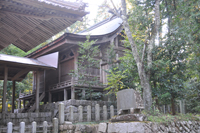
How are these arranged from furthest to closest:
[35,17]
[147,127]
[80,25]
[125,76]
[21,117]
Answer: [80,25], [125,76], [21,117], [147,127], [35,17]

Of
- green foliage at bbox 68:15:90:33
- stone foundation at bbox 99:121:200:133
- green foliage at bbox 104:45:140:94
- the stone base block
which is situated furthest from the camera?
green foliage at bbox 68:15:90:33

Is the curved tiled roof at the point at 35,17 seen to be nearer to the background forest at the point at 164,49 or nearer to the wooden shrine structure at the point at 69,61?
the background forest at the point at 164,49

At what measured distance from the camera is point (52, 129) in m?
8.67

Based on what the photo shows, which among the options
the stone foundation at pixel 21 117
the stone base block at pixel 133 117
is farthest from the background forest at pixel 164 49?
the stone foundation at pixel 21 117

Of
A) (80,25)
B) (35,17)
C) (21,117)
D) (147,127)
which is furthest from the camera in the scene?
(80,25)

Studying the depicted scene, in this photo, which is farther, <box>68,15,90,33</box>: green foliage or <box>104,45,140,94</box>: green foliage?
<box>68,15,90,33</box>: green foliage

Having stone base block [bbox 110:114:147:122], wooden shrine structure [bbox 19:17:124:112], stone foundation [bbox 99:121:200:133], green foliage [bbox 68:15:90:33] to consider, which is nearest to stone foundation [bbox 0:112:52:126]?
wooden shrine structure [bbox 19:17:124:112]

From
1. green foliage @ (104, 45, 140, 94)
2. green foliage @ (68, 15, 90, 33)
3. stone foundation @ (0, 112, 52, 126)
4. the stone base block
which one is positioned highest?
green foliage @ (68, 15, 90, 33)

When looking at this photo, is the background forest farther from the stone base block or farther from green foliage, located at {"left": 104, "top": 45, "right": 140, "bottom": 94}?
the stone base block

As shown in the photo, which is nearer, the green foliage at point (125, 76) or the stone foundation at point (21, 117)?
the stone foundation at point (21, 117)

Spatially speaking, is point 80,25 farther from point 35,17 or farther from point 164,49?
point 35,17

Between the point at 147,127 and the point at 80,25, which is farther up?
the point at 80,25

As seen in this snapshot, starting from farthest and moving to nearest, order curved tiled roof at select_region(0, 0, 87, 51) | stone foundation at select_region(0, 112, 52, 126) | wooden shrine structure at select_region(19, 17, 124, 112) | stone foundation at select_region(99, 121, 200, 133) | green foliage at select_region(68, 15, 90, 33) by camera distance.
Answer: green foliage at select_region(68, 15, 90, 33), wooden shrine structure at select_region(19, 17, 124, 112), stone foundation at select_region(0, 112, 52, 126), stone foundation at select_region(99, 121, 200, 133), curved tiled roof at select_region(0, 0, 87, 51)

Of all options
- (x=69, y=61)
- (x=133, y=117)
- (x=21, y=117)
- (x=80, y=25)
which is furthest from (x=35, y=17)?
(x=80, y=25)
